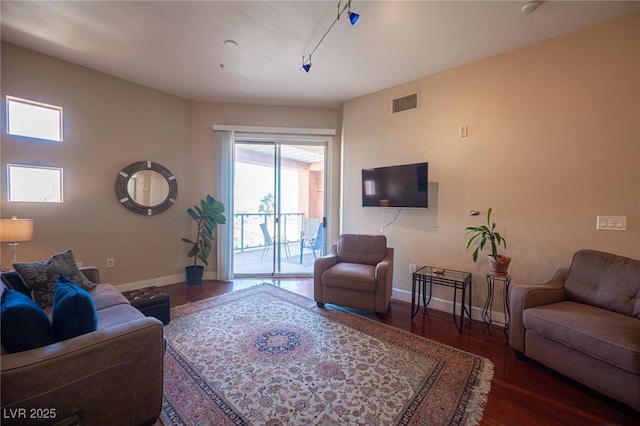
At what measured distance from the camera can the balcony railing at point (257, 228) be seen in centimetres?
450

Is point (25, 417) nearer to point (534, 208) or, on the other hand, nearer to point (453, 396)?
point (453, 396)

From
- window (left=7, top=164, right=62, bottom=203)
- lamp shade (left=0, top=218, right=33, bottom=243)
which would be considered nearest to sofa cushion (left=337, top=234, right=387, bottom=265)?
lamp shade (left=0, top=218, right=33, bottom=243)

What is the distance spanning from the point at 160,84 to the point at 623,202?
5330 mm

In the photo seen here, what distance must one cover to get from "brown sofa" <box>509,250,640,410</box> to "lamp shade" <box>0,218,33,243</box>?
4.53m

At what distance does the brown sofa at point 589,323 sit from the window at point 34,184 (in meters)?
4.93

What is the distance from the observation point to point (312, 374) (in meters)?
1.88

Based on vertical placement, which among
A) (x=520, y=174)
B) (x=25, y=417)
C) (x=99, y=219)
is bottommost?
(x=25, y=417)

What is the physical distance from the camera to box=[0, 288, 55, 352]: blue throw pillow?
1.13m

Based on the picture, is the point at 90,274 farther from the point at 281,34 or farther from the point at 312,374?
the point at 281,34

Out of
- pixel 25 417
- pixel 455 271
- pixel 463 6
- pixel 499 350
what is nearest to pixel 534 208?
pixel 455 271

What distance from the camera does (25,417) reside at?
3.36 feet

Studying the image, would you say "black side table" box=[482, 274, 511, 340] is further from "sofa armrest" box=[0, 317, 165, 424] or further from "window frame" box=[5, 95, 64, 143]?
"window frame" box=[5, 95, 64, 143]

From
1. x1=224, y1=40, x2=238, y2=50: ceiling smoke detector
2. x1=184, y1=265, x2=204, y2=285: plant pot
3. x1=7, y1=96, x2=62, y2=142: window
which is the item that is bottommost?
x1=184, y1=265, x2=204, y2=285: plant pot

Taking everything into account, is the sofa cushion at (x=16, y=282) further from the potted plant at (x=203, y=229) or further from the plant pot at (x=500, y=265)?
the plant pot at (x=500, y=265)
